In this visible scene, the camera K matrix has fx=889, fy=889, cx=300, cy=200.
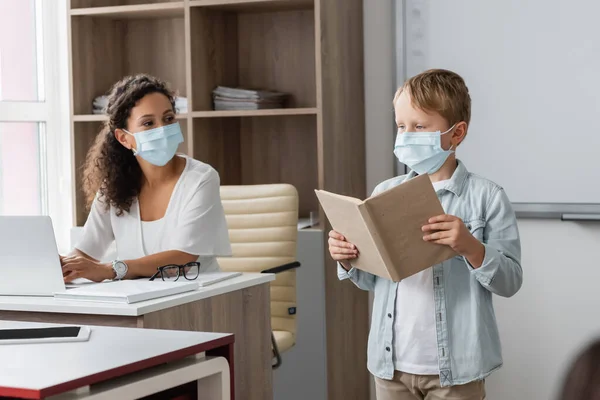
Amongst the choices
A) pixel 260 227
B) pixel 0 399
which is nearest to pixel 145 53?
pixel 260 227

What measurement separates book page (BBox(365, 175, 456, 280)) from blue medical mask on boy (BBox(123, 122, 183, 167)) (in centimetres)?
119

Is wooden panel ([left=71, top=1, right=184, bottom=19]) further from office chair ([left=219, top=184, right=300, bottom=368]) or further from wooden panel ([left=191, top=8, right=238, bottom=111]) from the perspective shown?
office chair ([left=219, top=184, right=300, bottom=368])

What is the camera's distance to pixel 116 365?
1.62 m

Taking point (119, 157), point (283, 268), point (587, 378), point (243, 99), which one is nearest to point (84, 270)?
point (119, 157)

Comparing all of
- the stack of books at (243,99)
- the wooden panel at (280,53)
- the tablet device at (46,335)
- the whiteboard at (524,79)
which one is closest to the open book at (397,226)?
the tablet device at (46,335)

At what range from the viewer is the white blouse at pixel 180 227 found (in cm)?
276

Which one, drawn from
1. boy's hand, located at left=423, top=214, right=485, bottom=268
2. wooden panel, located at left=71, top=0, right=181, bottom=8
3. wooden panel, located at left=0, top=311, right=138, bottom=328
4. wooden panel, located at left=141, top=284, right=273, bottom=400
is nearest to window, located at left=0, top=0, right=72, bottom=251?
wooden panel, located at left=71, top=0, right=181, bottom=8

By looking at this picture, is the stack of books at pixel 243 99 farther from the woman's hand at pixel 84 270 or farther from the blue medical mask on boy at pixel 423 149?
the blue medical mask on boy at pixel 423 149

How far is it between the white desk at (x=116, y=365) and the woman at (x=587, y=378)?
1103 millimetres

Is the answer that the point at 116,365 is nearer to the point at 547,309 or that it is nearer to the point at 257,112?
the point at 257,112

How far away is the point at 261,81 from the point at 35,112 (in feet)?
3.47

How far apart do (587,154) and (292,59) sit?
53.6 inches

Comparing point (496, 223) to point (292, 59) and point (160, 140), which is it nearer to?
point (160, 140)

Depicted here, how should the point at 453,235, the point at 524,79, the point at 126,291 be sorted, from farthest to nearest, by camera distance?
the point at 524,79, the point at 126,291, the point at 453,235
